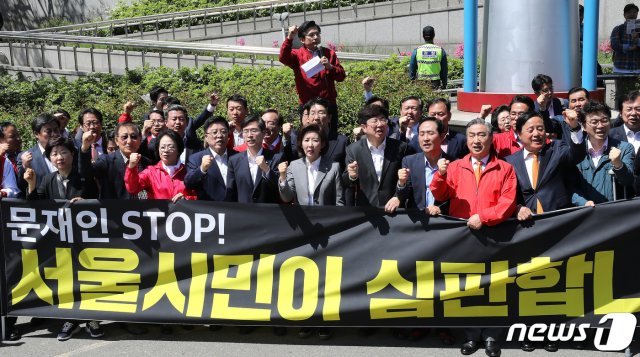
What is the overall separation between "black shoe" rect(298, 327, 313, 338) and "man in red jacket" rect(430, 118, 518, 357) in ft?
4.10

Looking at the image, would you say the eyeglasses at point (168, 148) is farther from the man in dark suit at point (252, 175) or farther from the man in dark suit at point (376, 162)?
the man in dark suit at point (376, 162)

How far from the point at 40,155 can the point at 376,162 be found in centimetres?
309

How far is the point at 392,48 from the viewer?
26.7 m

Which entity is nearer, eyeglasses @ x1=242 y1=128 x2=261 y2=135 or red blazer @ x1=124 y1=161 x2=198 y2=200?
Answer: red blazer @ x1=124 y1=161 x2=198 y2=200

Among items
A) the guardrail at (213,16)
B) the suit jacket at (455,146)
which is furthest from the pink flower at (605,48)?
the suit jacket at (455,146)

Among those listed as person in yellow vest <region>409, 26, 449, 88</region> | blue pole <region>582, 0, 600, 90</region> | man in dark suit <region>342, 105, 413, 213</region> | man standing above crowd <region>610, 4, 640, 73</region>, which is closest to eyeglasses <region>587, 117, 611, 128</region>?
man in dark suit <region>342, 105, 413, 213</region>

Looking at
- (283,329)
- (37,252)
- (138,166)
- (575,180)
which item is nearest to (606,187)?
(575,180)

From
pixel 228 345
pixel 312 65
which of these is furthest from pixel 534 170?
pixel 312 65

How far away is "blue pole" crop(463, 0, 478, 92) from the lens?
13.6 meters

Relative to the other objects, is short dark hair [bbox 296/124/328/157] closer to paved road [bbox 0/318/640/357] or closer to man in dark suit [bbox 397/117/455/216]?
man in dark suit [bbox 397/117/455/216]

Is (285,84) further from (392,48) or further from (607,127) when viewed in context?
(392,48)

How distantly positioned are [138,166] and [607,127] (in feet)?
13.1

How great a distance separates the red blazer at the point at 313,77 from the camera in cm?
1058

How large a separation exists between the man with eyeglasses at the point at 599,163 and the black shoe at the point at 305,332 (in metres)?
2.35
